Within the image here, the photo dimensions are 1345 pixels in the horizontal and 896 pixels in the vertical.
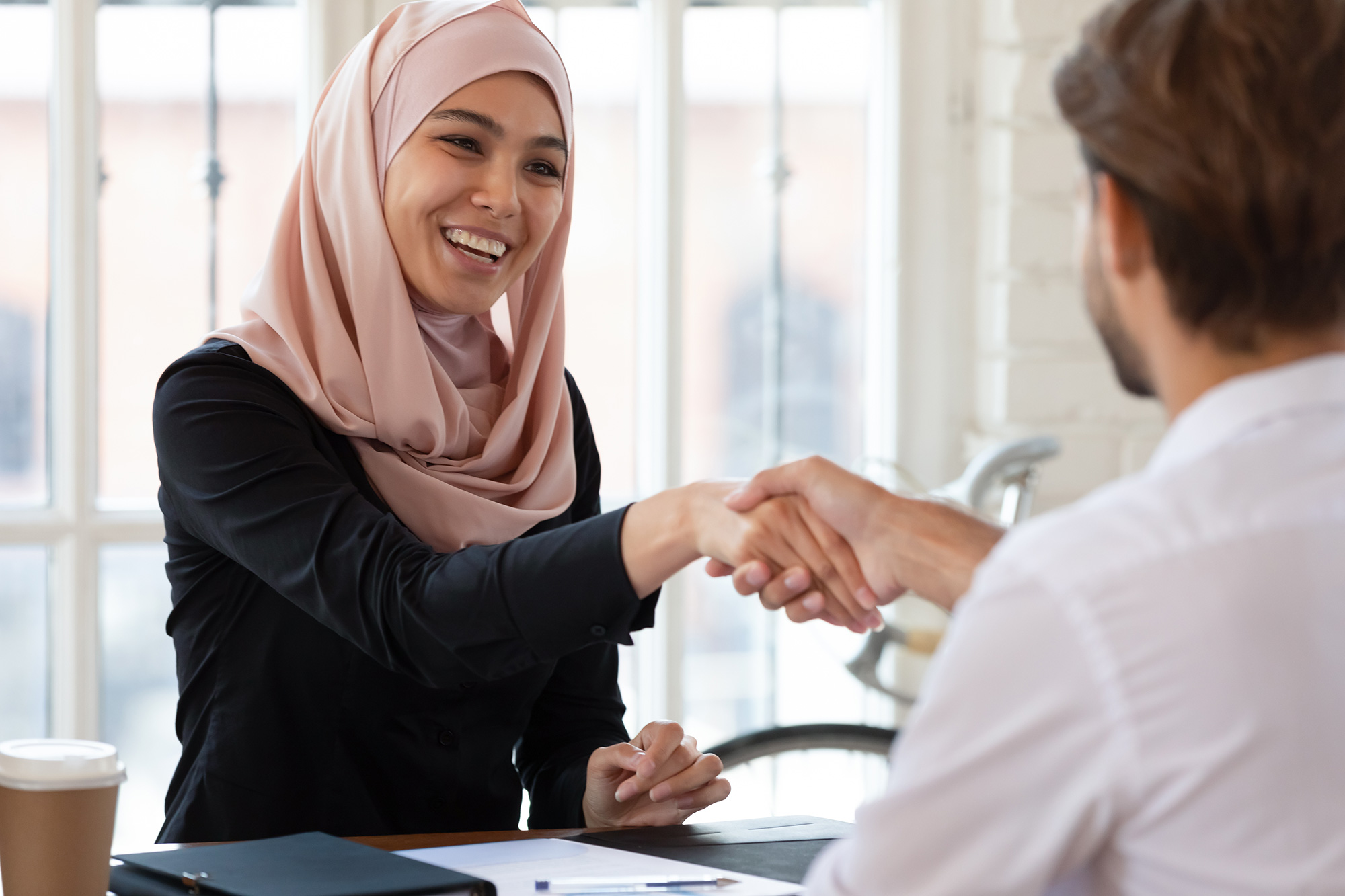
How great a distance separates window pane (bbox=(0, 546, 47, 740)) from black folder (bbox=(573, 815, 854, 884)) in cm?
150

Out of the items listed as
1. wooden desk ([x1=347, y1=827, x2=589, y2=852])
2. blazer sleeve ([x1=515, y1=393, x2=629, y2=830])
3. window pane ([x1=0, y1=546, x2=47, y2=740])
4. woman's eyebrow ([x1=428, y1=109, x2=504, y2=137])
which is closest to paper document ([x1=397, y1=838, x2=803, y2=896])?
wooden desk ([x1=347, y1=827, x2=589, y2=852])

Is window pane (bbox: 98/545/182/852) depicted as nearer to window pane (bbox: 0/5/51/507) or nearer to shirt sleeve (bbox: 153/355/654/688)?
window pane (bbox: 0/5/51/507)

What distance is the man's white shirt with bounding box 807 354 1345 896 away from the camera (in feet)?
1.69

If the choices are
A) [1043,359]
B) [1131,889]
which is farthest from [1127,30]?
[1043,359]

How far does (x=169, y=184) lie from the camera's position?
7.18 ft

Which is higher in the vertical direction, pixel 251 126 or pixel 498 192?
pixel 251 126

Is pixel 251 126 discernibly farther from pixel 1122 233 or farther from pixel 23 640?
pixel 1122 233

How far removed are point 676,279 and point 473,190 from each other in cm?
95

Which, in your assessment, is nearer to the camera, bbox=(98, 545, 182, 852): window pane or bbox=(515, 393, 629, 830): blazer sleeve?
bbox=(515, 393, 629, 830): blazer sleeve

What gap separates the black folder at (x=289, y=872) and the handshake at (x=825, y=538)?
34cm

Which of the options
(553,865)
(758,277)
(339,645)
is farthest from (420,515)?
(758,277)

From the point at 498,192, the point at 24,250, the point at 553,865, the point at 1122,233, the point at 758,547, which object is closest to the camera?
the point at 1122,233

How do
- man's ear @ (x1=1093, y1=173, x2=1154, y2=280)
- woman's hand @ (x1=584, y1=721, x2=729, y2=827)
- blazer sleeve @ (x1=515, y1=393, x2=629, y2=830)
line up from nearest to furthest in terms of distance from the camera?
man's ear @ (x1=1093, y1=173, x2=1154, y2=280), woman's hand @ (x1=584, y1=721, x2=729, y2=827), blazer sleeve @ (x1=515, y1=393, x2=629, y2=830)

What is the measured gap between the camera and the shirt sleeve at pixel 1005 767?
1.71 feet
